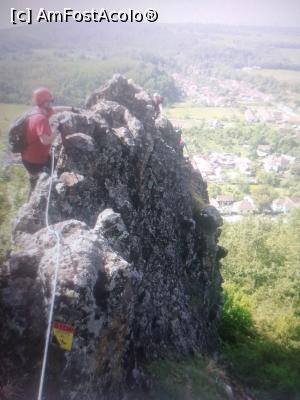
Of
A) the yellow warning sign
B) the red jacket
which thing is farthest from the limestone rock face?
the red jacket

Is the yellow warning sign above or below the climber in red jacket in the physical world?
below

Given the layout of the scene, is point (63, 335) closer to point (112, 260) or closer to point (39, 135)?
point (112, 260)

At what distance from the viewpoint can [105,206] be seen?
33.1 feet

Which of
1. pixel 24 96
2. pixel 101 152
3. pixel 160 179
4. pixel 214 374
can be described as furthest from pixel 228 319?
pixel 24 96

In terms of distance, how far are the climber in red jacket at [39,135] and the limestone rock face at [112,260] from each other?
15.4 inches

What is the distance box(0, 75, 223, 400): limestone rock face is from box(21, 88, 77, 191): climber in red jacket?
0.39 m

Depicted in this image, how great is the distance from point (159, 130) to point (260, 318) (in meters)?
16.7

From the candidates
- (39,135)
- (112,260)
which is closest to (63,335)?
(112,260)

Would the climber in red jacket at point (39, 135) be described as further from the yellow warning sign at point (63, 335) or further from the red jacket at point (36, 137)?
the yellow warning sign at point (63, 335)

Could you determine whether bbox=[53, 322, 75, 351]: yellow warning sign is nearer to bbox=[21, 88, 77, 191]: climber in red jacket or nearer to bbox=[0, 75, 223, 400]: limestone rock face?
bbox=[0, 75, 223, 400]: limestone rock face

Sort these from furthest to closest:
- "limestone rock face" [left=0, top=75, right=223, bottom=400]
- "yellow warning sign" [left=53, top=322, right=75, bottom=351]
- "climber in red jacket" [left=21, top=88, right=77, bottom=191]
Answer: "climber in red jacket" [left=21, top=88, right=77, bottom=191]
"limestone rock face" [left=0, top=75, right=223, bottom=400]
"yellow warning sign" [left=53, top=322, right=75, bottom=351]

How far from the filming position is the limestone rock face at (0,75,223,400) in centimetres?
638

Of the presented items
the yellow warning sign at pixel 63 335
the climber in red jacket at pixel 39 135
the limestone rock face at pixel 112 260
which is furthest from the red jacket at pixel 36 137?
the yellow warning sign at pixel 63 335

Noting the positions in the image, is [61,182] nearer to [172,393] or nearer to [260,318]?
[172,393]
